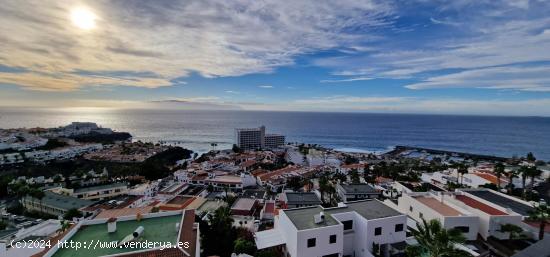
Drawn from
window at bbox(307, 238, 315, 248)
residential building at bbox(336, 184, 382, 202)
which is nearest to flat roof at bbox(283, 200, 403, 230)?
window at bbox(307, 238, 315, 248)

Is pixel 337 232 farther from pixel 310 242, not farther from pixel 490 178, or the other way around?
pixel 490 178

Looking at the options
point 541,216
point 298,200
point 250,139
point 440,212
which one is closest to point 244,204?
point 298,200

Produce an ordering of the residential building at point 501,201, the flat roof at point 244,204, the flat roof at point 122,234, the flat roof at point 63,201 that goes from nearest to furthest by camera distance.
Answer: the flat roof at point 122,234, the residential building at point 501,201, the flat roof at point 244,204, the flat roof at point 63,201

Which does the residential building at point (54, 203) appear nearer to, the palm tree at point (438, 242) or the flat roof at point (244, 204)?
the flat roof at point (244, 204)

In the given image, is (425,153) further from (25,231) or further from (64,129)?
(64,129)

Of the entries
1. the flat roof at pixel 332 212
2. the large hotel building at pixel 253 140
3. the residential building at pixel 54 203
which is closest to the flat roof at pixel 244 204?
the flat roof at pixel 332 212

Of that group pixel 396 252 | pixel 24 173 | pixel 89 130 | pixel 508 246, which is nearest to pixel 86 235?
pixel 396 252

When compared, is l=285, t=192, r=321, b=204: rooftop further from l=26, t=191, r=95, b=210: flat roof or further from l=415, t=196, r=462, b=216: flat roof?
l=26, t=191, r=95, b=210: flat roof
